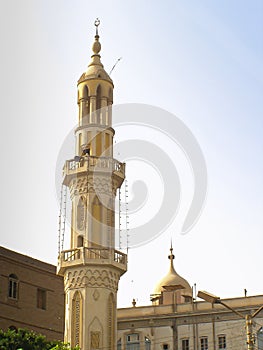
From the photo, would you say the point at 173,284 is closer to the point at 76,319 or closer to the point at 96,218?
the point at 96,218

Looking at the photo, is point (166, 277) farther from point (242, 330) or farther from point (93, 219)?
point (93, 219)

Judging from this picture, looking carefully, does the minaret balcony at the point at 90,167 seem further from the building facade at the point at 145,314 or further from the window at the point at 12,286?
the window at the point at 12,286

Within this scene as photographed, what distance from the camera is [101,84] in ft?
140

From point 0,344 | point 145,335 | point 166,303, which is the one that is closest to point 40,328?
point 145,335

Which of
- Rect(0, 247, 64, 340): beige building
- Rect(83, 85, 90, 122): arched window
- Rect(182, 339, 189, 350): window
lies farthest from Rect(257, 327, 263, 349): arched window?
Rect(83, 85, 90, 122): arched window

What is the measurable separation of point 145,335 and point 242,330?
7.10m

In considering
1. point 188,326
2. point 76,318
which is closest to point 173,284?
point 188,326

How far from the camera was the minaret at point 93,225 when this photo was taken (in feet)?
124

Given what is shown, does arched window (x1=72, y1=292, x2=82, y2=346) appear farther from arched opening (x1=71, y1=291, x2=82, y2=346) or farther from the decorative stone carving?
the decorative stone carving

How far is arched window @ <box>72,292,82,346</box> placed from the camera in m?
37.6

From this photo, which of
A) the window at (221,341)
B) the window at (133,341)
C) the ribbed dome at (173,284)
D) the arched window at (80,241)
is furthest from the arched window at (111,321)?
the ribbed dome at (173,284)

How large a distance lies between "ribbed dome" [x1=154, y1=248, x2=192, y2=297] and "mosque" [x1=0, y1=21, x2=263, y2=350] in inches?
191

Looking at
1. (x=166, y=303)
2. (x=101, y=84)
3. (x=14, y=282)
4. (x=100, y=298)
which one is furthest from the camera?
(x=166, y=303)

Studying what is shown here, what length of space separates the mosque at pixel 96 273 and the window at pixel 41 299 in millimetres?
65
